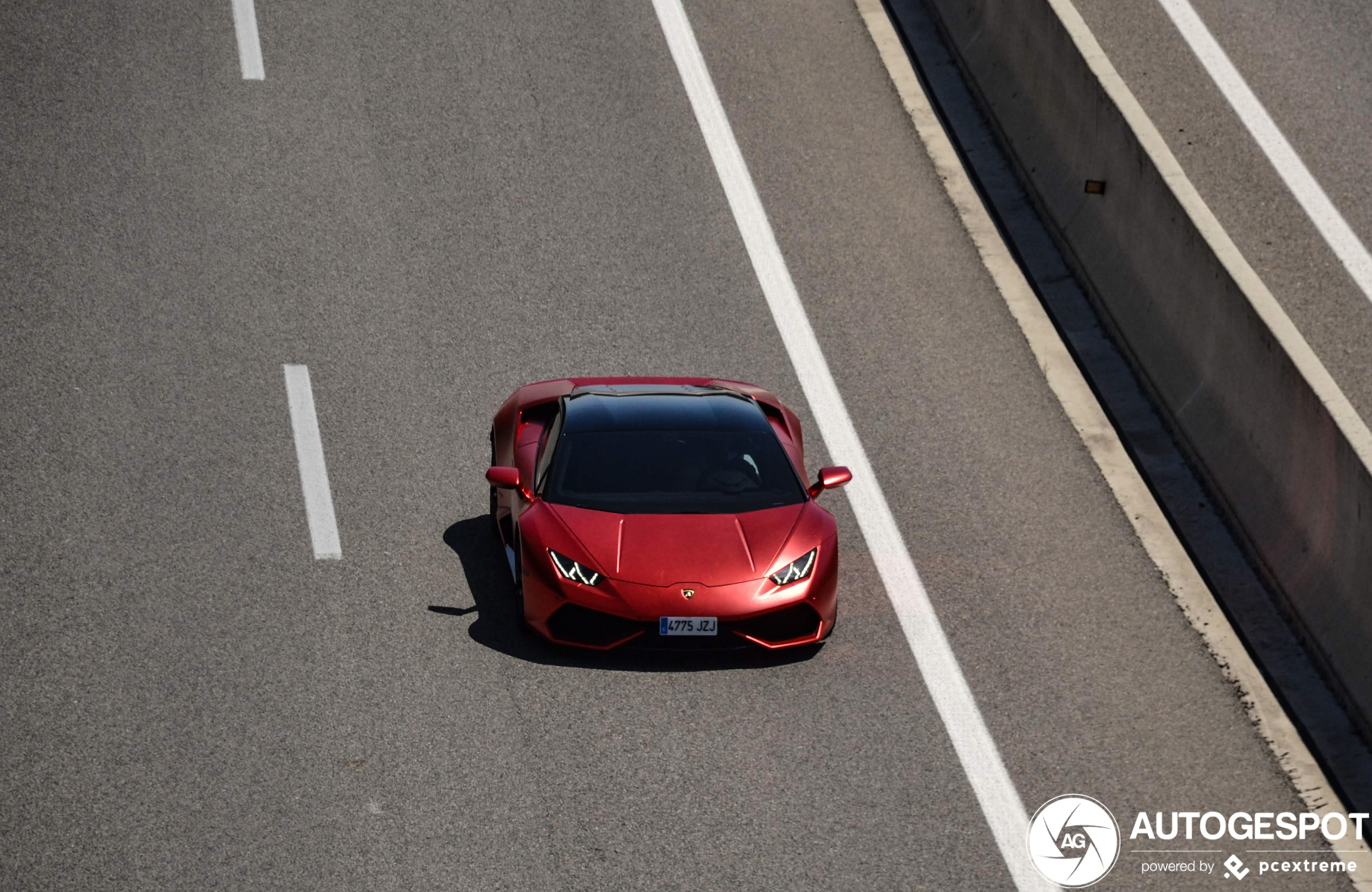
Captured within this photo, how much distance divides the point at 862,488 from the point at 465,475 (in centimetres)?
292

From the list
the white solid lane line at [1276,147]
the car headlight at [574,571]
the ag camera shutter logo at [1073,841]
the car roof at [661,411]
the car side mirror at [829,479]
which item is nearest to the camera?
the ag camera shutter logo at [1073,841]

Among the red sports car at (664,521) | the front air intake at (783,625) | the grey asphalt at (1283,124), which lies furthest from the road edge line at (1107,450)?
the front air intake at (783,625)

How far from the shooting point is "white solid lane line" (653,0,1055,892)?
24.4 feet

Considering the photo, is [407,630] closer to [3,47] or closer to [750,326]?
[750,326]

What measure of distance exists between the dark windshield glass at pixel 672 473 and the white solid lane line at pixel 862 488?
1.07 metres

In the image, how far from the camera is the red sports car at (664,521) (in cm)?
824

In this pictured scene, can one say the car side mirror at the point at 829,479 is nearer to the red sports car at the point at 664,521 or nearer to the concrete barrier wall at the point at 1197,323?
the red sports car at the point at 664,521

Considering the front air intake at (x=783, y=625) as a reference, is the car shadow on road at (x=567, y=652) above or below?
below

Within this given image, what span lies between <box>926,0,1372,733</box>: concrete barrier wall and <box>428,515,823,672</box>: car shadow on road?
10.2ft

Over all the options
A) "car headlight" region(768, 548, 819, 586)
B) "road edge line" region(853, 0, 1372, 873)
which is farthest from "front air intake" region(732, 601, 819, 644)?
"road edge line" region(853, 0, 1372, 873)

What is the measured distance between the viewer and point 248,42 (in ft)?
53.9

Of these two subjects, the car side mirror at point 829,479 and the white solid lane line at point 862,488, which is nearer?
the white solid lane line at point 862,488

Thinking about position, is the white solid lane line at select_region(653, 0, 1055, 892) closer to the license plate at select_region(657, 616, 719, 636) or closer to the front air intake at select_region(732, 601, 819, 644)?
the front air intake at select_region(732, 601, 819, 644)

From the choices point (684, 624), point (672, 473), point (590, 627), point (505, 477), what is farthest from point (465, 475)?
point (684, 624)
